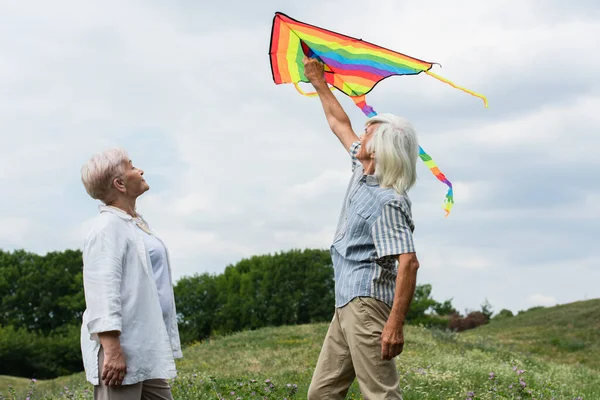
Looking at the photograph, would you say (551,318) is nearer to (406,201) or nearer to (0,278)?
(0,278)

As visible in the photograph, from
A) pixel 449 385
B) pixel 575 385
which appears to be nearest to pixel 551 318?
pixel 575 385

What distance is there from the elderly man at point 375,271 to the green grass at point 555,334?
16305 mm

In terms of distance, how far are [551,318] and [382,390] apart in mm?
28805

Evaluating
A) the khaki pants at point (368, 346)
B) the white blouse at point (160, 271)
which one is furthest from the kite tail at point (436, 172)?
the white blouse at point (160, 271)

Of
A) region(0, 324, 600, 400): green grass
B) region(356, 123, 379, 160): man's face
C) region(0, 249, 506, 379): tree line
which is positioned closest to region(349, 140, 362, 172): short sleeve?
region(356, 123, 379, 160): man's face

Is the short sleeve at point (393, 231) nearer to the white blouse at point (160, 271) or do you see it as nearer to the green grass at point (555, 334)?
the white blouse at point (160, 271)

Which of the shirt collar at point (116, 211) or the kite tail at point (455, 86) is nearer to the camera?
the shirt collar at point (116, 211)

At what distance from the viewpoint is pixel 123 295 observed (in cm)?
395

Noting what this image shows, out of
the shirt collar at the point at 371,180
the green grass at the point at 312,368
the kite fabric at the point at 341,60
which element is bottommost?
the green grass at the point at 312,368

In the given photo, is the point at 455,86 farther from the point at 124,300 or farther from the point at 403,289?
the point at 124,300

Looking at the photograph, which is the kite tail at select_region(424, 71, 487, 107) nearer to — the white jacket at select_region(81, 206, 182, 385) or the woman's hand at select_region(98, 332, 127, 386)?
the white jacket at select_region(81, 206, 182, 385)

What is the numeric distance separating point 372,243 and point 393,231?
0.18 m

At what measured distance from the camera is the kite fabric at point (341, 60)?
6059 mm

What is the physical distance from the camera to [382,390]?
4.28m
